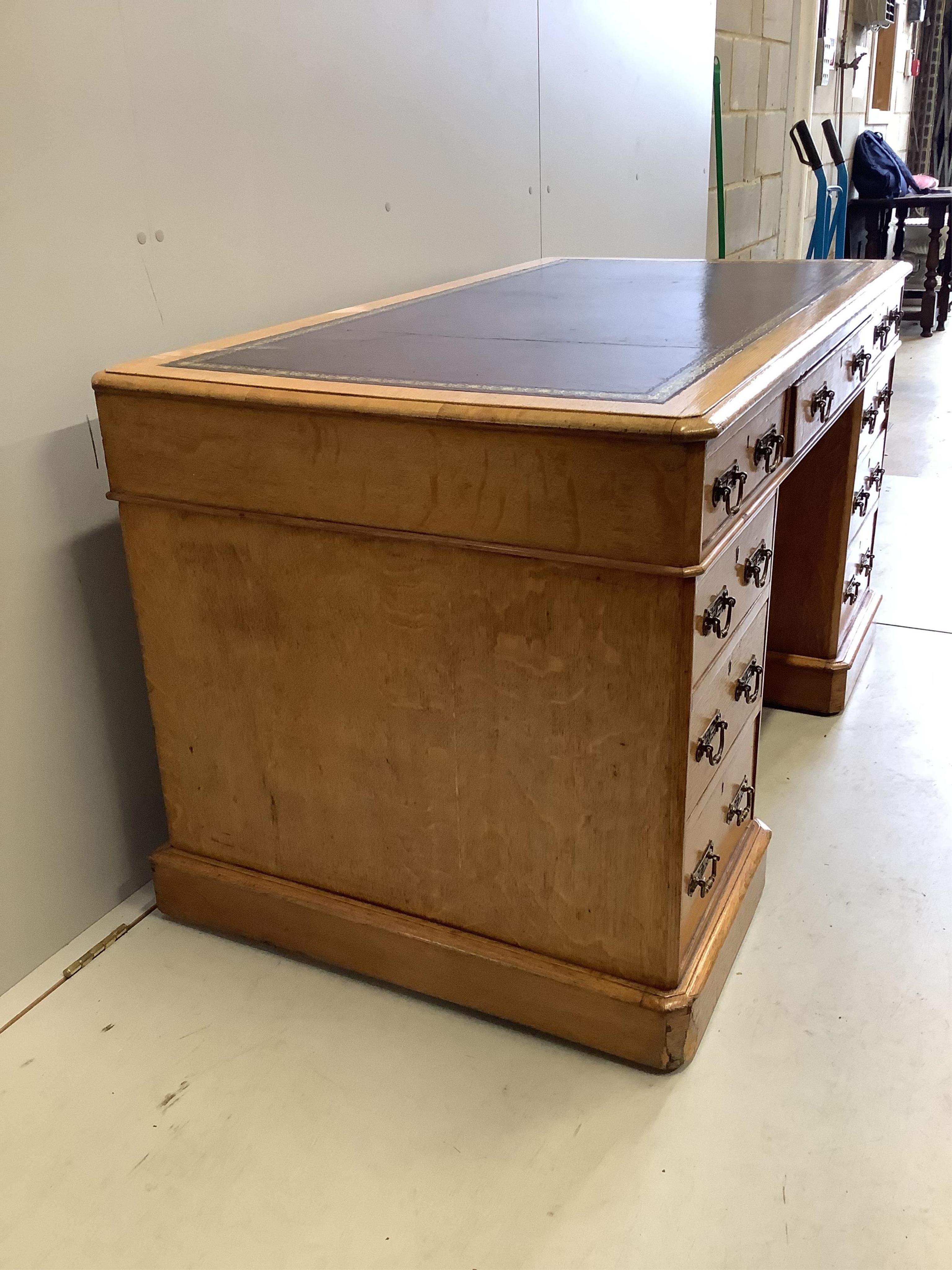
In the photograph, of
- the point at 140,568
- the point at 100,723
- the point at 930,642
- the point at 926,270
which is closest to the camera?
the point at 140,568

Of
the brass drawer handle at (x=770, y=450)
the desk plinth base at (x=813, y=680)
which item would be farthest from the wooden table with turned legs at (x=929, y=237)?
the brass drawer handle at (x=770, y=450)

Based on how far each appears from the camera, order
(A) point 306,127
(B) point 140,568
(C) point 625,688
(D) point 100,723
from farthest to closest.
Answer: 1. (A) point 306,127
2. (D) point 100,723
3. (B) point 140,568
4. (C) point 625,688

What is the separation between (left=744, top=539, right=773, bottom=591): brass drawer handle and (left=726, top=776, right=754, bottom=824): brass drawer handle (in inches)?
10.3

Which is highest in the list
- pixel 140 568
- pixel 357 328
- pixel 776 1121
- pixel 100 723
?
pixel 357 328

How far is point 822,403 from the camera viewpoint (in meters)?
1.47

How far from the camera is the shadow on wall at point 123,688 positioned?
1.40m

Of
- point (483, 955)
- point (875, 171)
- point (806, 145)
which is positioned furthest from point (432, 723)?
point (875, 171)

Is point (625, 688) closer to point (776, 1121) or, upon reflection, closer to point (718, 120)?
point (776, 1121)

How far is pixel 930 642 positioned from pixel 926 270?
4310mm

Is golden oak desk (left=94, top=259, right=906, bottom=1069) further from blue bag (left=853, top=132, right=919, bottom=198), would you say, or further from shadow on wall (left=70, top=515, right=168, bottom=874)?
blue bag (left=853, top=132, right=919, bottom=198)

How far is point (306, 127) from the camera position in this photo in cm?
163

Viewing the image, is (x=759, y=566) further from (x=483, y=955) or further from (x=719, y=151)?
(x=719, y=151)

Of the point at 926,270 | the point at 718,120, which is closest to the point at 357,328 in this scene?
the point at 718,120

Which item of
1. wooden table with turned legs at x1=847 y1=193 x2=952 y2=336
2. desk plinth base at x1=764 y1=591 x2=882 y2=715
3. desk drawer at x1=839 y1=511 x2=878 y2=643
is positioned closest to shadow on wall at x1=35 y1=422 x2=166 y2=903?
desk plinth base at x1=764 y1=591 x2=882 y2=715
